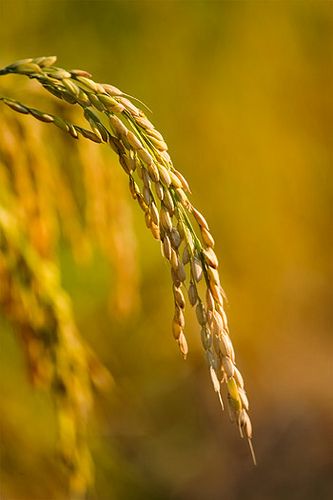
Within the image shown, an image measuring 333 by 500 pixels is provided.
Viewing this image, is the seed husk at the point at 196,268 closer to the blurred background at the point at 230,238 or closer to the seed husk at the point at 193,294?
the seed husk at the point at 193,294

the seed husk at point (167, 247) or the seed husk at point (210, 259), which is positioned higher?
the seed husk at point (167, 247)

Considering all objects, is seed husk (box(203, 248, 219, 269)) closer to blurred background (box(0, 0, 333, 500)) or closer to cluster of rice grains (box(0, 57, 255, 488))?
cluster of rice grains (box(0, 57, 255, 488))

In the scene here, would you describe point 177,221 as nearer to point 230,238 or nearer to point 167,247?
point 167,247

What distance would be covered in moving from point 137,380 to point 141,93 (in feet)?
2.89

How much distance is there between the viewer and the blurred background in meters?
2.38

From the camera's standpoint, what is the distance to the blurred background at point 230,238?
238cm

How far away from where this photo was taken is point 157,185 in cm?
64

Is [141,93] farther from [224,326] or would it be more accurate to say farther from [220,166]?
[224,326]

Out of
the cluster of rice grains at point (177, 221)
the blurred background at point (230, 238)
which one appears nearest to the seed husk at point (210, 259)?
the cluster of rice grains at point (177, 221)

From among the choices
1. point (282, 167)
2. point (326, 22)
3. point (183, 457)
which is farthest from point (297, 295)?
point (326, 22)

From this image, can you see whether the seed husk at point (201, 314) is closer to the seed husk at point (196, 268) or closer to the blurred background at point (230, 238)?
the seed husk at point (196, 268)

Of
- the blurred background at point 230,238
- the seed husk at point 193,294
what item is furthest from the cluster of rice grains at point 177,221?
the blurred background at point 230,238

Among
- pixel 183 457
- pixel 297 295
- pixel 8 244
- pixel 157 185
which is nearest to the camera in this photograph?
pixel 157 185

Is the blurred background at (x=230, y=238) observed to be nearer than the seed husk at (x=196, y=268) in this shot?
No
